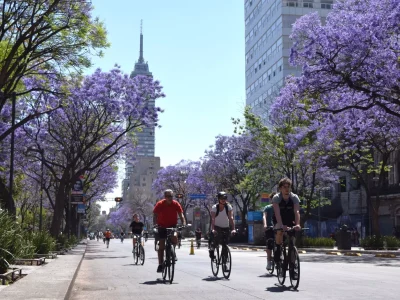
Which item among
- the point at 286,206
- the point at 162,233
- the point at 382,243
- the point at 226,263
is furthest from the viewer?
the point at 382,243

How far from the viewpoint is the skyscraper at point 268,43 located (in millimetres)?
75312

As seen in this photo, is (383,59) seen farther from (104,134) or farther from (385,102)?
(104,134)

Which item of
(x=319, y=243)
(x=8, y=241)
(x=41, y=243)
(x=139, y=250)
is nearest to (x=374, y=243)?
(x=319, y=243)

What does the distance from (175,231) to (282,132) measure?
95.7 ft

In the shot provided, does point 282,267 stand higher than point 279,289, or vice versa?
point 282,267

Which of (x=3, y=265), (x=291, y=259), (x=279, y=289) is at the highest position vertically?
(x=291, y=259)

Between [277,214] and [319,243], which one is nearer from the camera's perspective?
[277,214]

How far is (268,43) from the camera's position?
81.7 meters

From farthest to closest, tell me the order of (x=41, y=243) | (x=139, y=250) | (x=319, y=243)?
1. (x=319, y=243)
2. (x=41, y=243)
3. (x=139, y=250)

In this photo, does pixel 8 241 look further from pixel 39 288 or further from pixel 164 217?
pixel 39 288

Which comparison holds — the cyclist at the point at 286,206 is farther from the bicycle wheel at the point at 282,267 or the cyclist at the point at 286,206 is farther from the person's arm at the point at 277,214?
the bicycle wheel at the point at 282,267

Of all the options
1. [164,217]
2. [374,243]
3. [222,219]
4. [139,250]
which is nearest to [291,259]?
[222,219]

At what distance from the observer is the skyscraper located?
7531 cm

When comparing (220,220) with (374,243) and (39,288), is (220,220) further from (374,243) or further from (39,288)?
(374,243)
